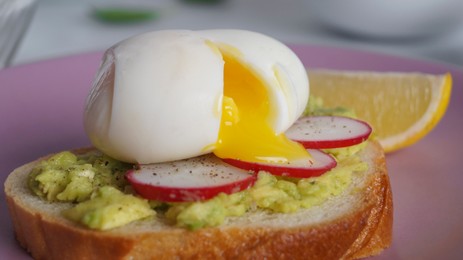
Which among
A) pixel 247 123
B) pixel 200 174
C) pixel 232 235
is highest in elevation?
pixel 247 123

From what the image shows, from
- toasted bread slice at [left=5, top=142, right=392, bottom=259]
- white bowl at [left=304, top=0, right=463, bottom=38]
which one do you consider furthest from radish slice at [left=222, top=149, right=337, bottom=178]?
white bowl at [left=304, top=0, right=463, bottom=38]

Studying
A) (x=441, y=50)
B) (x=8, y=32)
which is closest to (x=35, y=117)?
(x=8, y=32)

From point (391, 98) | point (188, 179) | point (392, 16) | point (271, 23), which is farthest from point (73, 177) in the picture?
point (271, 23)

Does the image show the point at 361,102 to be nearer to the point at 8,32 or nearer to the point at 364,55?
the point at 364,55

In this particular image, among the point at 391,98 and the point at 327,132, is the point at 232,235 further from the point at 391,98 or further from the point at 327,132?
the point at 391,98

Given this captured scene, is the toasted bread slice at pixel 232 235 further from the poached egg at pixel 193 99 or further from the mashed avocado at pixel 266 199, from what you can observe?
the poached egg at pixel 193 99

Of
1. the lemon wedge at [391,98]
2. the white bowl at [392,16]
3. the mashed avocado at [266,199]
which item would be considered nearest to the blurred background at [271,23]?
the white bowl at [392,16]

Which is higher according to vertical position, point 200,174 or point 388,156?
point 200,174
